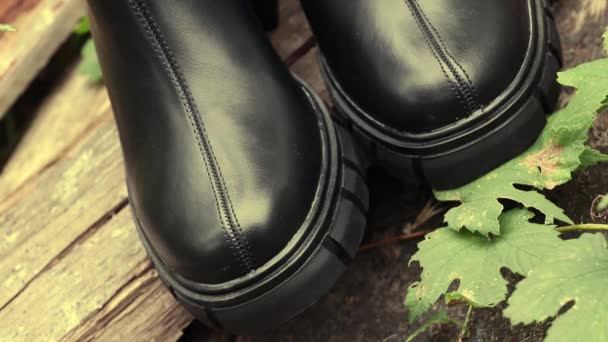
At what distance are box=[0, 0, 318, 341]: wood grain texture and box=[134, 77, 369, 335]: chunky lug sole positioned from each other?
0.16 m

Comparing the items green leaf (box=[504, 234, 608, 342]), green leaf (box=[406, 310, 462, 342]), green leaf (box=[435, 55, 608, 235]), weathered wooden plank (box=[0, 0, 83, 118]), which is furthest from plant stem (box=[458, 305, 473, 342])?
weathered wooden plank (box=[0, 0, 83, 118])

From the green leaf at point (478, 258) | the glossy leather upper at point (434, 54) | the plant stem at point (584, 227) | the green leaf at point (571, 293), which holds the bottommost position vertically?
Answer: the plant stem at point (584, 227)

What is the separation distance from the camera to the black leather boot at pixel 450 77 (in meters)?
0.97

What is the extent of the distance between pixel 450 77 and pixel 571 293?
0.35 meters

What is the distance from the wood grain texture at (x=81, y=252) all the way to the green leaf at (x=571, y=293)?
24.4 inches

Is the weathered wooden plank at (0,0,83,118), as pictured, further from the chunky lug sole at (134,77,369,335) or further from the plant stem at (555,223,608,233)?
the plant stem at (555,223,608,233)

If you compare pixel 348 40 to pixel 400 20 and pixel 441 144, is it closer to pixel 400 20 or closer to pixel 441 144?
pixel 400 20

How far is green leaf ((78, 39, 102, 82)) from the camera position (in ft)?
5.35

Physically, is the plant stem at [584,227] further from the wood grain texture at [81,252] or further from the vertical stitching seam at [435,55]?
the wood grain texture at [81,252]

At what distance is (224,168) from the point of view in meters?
0.98

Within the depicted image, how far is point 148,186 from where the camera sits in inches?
40.9

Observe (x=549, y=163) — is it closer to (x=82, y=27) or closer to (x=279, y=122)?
(x=279, y=122)

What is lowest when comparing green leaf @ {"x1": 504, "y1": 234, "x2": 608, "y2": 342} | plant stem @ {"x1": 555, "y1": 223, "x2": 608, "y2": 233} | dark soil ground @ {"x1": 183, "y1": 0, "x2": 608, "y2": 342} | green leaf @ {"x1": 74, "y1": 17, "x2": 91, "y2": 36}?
dark soil ground @ {"x1": 183, "y1": 0, "x2": 608, "y2": 342}

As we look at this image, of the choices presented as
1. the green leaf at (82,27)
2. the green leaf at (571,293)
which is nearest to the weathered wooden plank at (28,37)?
the green leaf at (82,27)
